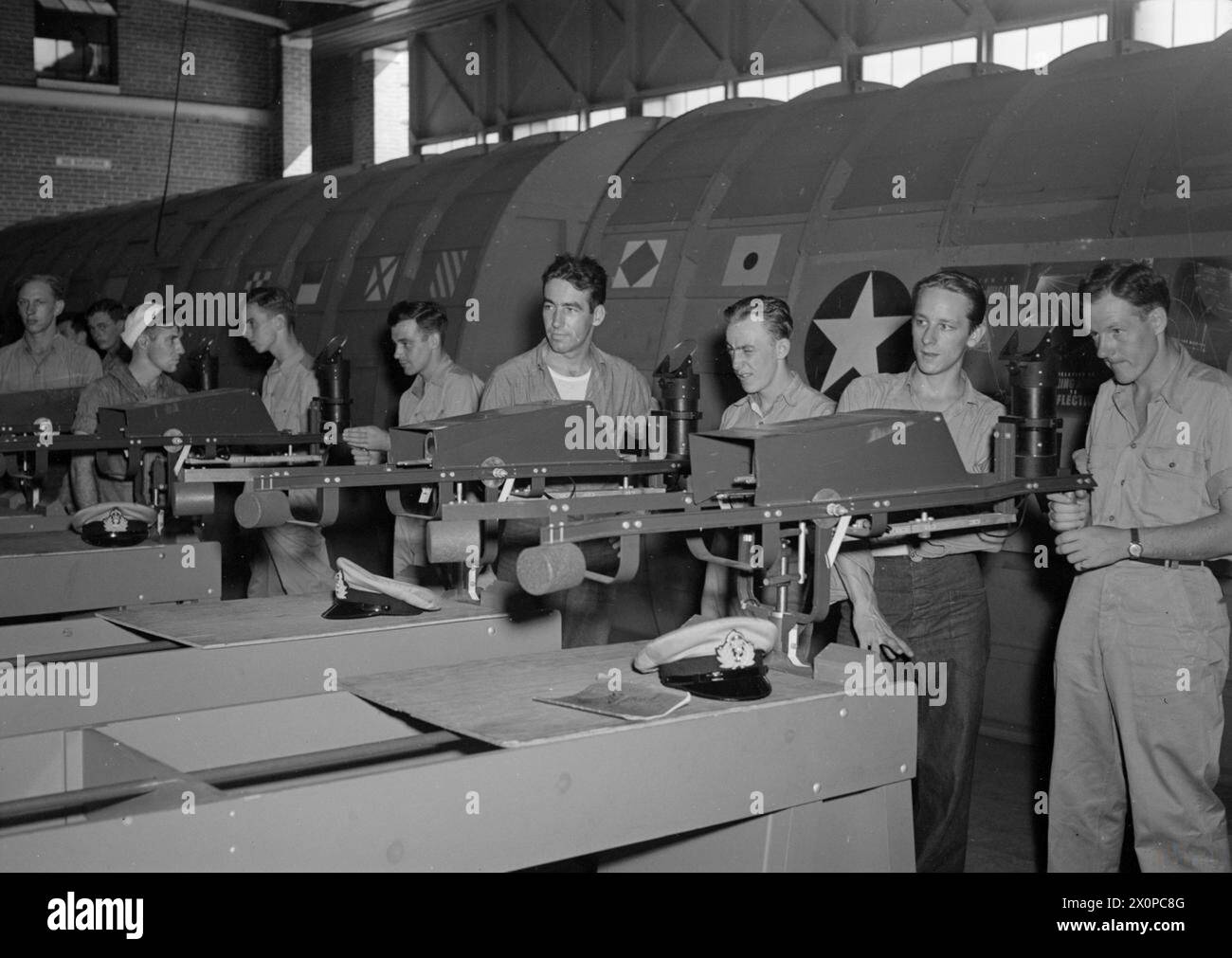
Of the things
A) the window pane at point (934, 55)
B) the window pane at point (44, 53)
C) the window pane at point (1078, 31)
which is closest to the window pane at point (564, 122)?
the window pane at point (934, 55)

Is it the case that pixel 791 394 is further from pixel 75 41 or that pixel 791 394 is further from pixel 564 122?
pixel 75 41

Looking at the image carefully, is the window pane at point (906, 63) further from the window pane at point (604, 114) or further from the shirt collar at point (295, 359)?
the shirt collar at point (295, 359)

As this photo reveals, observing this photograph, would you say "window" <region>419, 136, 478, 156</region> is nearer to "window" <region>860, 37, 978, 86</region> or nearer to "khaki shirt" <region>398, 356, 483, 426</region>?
"window" <region>860, 37, 978, 86</region>

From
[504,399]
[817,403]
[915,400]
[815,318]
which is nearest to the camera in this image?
[915,400]

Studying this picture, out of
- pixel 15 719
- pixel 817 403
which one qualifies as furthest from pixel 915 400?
pixel 15 719

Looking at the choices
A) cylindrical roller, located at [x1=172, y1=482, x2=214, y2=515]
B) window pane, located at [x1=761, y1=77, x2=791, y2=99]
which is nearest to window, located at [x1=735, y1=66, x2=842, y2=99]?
window pane, located at [x1=761, y1=77, x2=791, y2=99]

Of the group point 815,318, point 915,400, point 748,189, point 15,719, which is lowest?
point 15,719

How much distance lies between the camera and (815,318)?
512 cm

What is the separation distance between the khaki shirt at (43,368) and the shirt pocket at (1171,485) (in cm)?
531

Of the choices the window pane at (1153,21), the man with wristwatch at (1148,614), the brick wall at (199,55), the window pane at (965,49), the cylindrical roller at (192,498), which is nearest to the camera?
the man with wristwatch at (1148,614)

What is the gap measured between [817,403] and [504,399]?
1.19 metres

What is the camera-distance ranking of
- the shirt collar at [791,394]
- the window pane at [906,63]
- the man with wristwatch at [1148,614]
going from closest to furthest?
the man with wristwatch at [1148,614], the shirt collar at [791,394], the window pane at [906,63]

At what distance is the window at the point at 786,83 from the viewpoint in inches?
460
